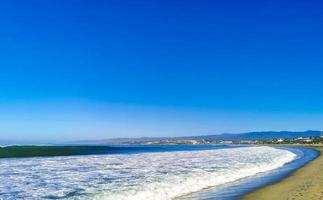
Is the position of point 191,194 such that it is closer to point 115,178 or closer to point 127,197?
point 127,197

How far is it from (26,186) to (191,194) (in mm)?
8723

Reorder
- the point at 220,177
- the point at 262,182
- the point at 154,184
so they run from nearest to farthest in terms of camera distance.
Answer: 1. the point at 154,184
2. the point at 262,182
3. the point at 220,177

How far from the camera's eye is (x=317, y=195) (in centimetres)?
1902

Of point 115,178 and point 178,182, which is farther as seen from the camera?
point 115,178

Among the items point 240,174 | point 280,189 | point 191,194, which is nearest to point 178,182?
point 191,194

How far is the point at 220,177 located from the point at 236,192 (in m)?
7.07

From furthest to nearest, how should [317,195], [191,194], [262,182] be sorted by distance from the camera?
[262,182] → [191,194] → [317,195]

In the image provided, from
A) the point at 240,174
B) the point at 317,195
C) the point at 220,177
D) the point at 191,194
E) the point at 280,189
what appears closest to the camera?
the point at 317,195

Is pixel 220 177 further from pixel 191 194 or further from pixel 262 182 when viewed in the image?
pixel 191 194

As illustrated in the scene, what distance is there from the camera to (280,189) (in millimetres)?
22516

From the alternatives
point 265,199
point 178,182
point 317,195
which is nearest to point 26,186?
point 178,182

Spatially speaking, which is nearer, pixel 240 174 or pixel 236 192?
pixel 236 192

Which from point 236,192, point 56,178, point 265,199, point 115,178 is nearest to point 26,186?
point 56,178

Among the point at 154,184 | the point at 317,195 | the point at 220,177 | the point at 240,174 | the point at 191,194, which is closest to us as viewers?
the point at 317,195
